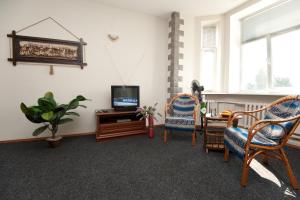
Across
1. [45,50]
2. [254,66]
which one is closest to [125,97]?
[45,50]

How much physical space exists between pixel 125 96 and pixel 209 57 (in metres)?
2.40

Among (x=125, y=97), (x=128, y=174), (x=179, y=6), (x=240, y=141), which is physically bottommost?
(x=128, y=174)

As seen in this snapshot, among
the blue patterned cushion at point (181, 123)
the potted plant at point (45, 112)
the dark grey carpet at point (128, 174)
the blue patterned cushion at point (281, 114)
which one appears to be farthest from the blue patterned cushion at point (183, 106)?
the potted plant at point (45, 112)

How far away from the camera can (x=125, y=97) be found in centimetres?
307

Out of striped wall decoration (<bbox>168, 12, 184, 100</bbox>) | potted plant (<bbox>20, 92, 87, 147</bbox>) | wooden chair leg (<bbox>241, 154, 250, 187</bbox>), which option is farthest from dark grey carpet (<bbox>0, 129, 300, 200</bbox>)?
striped wall decoration (<bbox>168, 12, 184, 100</bbox>)

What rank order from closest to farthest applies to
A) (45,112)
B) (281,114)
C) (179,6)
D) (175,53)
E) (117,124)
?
(281,114)
(45,112)
(117,124)
(179,6)
(175,53)

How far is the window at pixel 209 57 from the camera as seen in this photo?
3828mm

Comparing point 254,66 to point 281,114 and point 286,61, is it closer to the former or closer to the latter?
point 286,61

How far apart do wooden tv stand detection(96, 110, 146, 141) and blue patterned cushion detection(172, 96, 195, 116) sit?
0.75 metres

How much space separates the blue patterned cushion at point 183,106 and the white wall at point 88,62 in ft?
2.64

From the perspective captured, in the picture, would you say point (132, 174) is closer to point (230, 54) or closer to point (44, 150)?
point (44, 150)

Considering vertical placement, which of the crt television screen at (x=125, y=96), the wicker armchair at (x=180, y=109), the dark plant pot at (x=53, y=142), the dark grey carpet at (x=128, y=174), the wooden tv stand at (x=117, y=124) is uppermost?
the crt television screen at (x=125, y=96)

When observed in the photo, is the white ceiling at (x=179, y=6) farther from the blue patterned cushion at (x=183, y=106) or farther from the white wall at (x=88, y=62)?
the blue patterned cushion at (x=183, y=106)

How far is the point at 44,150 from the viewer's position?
2.34m
